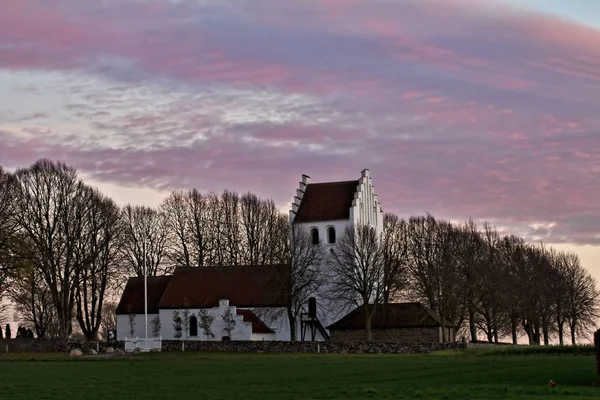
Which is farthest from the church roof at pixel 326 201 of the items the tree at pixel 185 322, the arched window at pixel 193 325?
the tree at pixel 185 322

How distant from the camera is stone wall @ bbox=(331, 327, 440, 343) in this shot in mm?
81188

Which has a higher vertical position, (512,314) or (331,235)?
(331,235)

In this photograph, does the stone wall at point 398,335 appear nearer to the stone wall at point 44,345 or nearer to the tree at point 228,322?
the tree at point 228,322

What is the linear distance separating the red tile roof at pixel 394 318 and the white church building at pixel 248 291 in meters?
2.02

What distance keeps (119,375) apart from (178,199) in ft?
188

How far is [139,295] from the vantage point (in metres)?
92.0

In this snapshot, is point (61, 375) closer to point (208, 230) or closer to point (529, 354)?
point (529, 354)

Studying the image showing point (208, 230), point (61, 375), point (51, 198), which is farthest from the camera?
point (208, 230)

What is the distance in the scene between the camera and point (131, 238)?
9475 cm

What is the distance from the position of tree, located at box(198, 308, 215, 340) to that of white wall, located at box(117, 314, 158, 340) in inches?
261

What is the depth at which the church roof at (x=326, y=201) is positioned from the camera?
9050cm

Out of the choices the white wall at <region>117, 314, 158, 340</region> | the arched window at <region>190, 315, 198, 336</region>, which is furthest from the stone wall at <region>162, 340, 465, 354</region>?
the white wall at <region>117, 314, 158, 340</region>

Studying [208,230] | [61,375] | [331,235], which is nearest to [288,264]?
[331,235]

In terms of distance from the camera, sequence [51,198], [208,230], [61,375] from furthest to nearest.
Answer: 1. [208,230]
2. [51,198]
3. [61,375]
